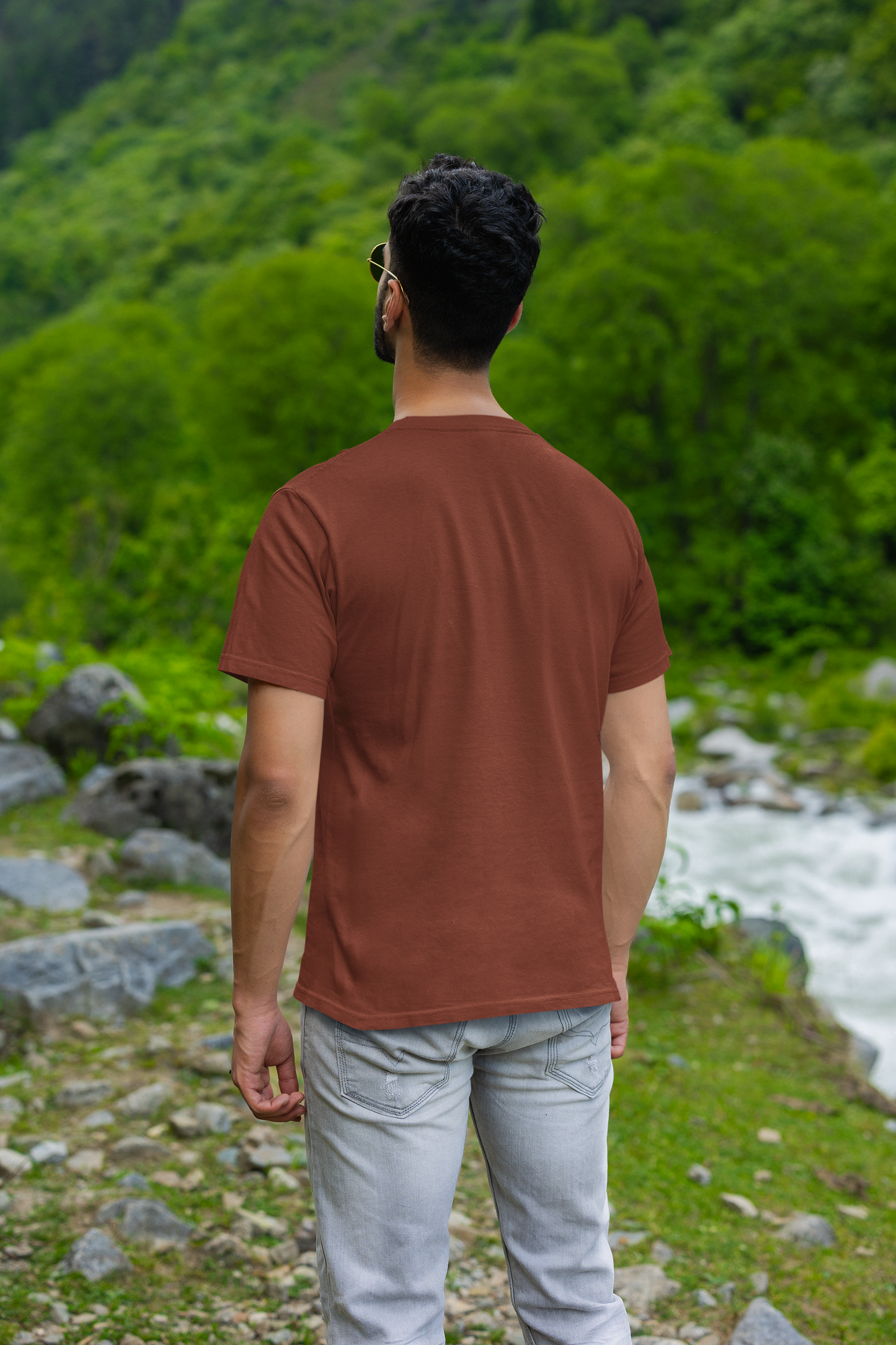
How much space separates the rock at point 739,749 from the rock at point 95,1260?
12.2 metres

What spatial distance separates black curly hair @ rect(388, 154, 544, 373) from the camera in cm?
157

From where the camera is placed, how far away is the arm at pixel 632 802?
183 cm

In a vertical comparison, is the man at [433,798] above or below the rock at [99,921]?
above

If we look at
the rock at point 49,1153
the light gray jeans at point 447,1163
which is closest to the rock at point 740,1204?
the light gray jeans at point 447,1163

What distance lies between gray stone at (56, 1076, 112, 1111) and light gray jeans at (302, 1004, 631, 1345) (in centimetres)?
226

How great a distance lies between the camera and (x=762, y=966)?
18.9 feet

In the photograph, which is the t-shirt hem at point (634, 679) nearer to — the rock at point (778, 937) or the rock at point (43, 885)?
the rock at point (43, 885)

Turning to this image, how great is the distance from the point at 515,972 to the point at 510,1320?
1.68 metres

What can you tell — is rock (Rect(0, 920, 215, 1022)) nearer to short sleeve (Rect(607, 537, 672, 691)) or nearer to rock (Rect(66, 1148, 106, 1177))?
rock (Rect(66, 1148, 106, 1177))

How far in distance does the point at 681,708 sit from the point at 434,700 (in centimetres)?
1695

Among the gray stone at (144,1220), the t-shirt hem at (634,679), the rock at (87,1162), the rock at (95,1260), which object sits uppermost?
the t-shirt hem at (634,679)

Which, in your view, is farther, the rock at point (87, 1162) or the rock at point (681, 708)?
the rock at point (681, 708)

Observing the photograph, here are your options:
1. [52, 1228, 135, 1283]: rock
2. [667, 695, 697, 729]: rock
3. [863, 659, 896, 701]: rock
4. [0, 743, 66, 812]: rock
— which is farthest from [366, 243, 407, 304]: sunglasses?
[863, 659, 896, 701]: rock

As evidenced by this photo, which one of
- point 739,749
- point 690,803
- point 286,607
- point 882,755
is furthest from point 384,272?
point 739,749
